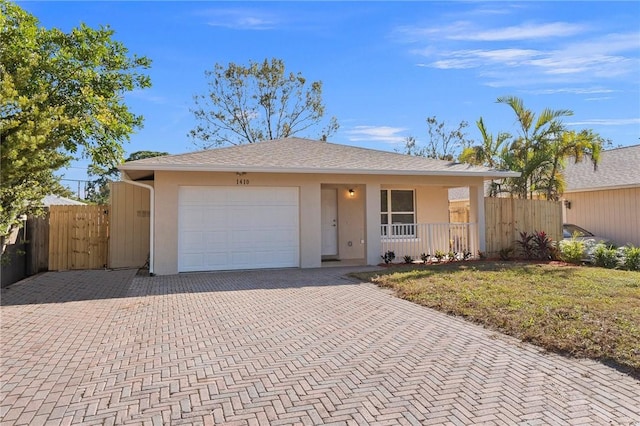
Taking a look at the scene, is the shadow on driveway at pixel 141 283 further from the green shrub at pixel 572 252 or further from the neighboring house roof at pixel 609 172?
the neighboring house roof at pixel 609 172

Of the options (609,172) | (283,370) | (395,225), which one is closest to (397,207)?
(395,225)

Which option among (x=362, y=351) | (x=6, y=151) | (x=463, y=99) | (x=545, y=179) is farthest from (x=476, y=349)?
(x=463, y=99)

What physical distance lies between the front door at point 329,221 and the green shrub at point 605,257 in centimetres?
796

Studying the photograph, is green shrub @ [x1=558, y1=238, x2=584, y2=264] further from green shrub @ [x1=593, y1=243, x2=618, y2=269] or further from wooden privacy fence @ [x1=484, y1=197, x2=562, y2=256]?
wooden privacy fence @ [x1=484, y1=197, x2=562, y2=256]

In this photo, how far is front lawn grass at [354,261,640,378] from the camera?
468 cm

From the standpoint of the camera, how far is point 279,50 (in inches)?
1045

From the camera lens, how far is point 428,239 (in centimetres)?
1287

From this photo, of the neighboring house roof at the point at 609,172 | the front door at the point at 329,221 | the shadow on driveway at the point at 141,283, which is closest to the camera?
the shadow on driveway at the point at 141,283

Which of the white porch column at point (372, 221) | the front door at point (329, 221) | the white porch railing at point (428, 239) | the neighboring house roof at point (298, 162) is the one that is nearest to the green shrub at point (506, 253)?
the white porch railing at point (428, 239)

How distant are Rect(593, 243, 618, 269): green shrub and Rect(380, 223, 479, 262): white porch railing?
3.33 meters

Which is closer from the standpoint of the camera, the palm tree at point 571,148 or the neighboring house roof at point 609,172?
the palm tree at point 571,148

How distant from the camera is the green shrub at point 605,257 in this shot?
11590 millimetres

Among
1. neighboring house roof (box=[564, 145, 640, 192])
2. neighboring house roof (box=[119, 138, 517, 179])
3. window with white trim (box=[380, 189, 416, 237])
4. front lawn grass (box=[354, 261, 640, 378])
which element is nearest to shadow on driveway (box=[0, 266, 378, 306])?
front lawn grass (box=[354, 261, 640, 378])

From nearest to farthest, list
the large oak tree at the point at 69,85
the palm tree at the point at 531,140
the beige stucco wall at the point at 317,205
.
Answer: the large oak tree at the point at 69,85 < the beige stucco wall at the point at 317,205 < the palm tree at the point at 531,140
